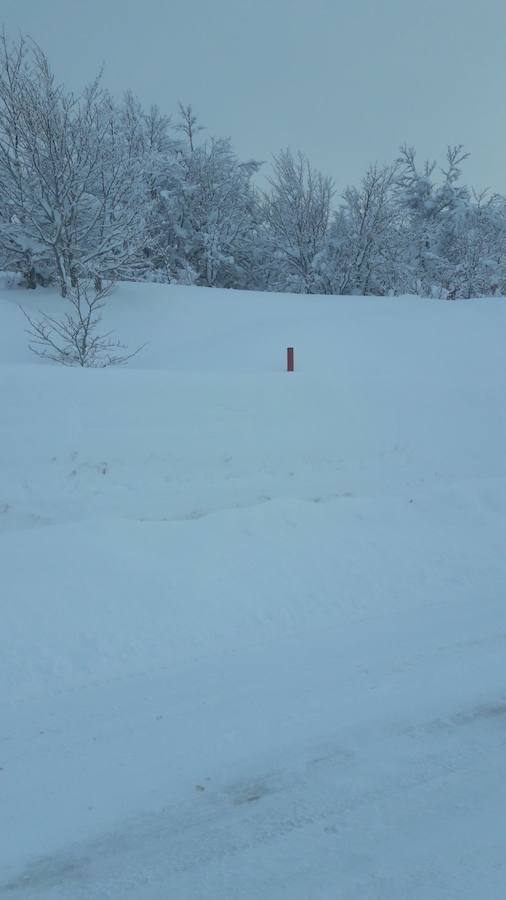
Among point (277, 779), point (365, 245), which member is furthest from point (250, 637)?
point (365, 245)

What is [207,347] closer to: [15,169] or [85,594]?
[15,169]

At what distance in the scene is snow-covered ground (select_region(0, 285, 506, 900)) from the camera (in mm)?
2342

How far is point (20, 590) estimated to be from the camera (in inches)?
173

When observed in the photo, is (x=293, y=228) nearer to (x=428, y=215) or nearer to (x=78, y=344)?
(x=428, y=215)

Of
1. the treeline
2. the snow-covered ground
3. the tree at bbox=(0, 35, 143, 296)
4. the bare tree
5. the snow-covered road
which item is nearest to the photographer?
the snow-covered road

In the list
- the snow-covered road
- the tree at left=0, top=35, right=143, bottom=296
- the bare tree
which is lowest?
the snow-covered road

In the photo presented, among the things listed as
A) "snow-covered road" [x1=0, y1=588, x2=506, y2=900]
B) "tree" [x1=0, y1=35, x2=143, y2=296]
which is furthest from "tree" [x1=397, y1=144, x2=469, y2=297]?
"snow-covered road" [x1=0, y1=588, x2=506, y2=900]

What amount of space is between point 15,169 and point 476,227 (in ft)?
61.4

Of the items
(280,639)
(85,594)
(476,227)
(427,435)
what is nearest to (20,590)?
(85,594)

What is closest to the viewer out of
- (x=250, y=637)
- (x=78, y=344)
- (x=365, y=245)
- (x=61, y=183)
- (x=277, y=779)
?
(x=277, y=779)

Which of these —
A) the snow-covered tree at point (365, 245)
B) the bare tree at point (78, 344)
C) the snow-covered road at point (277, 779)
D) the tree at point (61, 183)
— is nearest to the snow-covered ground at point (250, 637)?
the snow-covered road at point (277, 779)

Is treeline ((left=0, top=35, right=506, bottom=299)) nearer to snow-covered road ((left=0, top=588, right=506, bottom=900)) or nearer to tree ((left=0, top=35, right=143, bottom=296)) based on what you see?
tree ((left=0, top=35, right=143, bottom=296))

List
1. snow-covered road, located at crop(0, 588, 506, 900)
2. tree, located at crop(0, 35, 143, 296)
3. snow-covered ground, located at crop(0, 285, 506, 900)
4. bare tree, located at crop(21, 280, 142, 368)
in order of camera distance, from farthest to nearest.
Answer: tree, located at crop(0, 35, 143, 296)
bare tree, located at crop(21, 280, 142, 368)
snow-covered ground, located at crop(0, 285, 506, 900)
snow-covered road, located at crop(0, 588, 506, 900)

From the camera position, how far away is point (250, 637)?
13.4 feet
